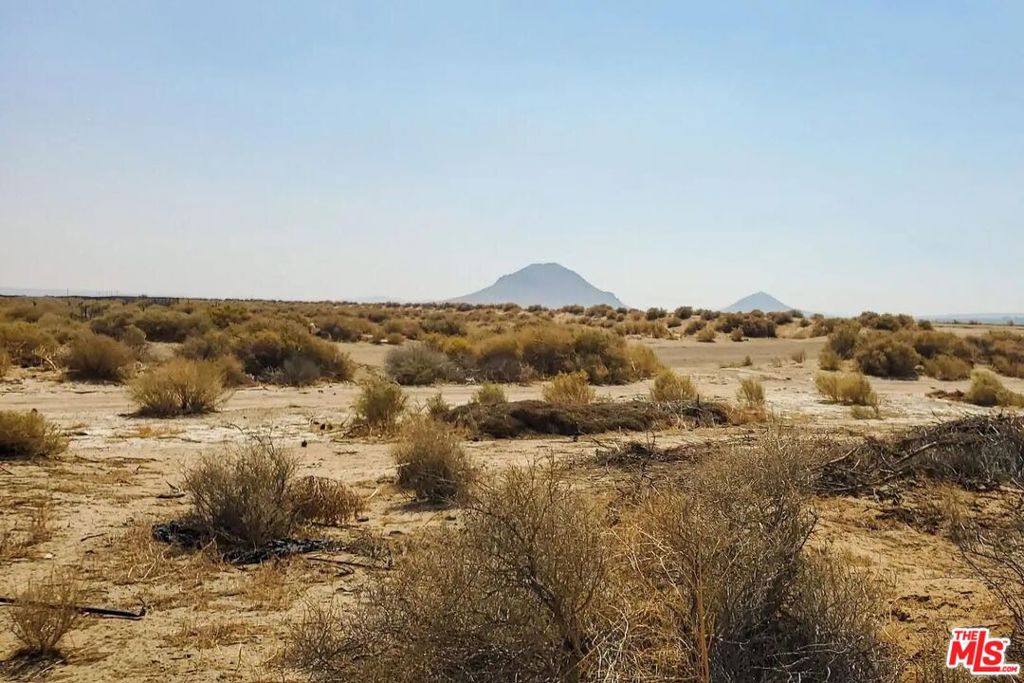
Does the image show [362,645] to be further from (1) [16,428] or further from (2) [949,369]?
(2) [949,369]

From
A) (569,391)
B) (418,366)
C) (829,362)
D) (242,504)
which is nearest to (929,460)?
(242,504)

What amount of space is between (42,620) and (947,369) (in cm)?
2804

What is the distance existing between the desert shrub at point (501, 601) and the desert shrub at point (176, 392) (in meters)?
12.6

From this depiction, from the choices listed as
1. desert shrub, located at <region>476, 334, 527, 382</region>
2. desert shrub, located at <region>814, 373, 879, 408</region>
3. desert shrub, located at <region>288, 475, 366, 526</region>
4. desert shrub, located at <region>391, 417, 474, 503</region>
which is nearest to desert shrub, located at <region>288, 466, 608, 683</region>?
desert shrub, located at <region>288, 475, 366, 526</region>

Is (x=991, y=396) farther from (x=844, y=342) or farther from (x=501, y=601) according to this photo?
(x=501, y=601)

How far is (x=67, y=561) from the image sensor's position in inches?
255

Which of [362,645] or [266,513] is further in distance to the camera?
[266,513]

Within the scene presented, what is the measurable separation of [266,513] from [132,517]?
1.82 m

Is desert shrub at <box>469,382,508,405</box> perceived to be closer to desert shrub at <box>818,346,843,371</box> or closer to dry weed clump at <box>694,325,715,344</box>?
desert shrub at <box>818,346,843,371</box>

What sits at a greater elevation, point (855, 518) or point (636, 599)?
point (636, 599)

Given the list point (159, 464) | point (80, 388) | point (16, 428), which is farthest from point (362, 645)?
point (80, 388)

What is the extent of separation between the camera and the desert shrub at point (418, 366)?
2209cm

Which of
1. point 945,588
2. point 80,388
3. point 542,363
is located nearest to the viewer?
point 945,588

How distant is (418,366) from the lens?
22.5m
